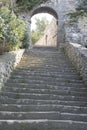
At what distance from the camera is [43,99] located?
8.12m

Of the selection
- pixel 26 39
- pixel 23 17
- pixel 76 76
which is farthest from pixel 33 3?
pixel 76 76

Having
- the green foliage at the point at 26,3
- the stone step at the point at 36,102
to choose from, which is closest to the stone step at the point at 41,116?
the stone step at the point at 36,102

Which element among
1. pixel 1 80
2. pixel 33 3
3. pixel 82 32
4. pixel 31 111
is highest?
pixel 33 3

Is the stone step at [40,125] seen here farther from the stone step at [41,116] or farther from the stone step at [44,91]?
the stone step at [44,91]

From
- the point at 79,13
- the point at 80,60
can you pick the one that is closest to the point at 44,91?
the point at 80,60

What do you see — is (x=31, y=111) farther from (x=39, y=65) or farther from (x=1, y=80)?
(x=39, y=65)

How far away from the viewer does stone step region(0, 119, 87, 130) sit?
6277mm

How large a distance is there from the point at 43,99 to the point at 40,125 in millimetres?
1830

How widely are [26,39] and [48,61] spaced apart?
10.5 ft

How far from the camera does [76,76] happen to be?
10.2m

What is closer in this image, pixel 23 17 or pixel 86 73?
pixel 86 73

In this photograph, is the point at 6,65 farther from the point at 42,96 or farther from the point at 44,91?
the point at 42,96

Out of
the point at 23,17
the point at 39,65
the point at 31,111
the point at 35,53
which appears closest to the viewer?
the point at 31,111

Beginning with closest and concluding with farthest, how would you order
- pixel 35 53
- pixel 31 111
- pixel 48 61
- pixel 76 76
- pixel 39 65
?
pixel 31 111, pixel 76 76, pixel 39 65, pixel 48 61, pixel 35 53
